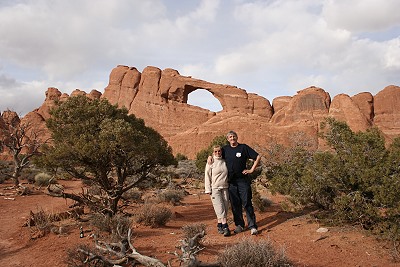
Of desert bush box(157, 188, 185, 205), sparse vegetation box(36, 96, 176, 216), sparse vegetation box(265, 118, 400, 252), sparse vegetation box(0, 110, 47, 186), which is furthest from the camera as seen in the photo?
sparse vegetation box(0, 110, 47, 186)

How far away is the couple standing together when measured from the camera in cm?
675

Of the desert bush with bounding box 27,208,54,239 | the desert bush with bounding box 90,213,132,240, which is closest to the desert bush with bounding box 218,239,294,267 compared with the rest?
the desert bush with bounding box 90,213,132,240

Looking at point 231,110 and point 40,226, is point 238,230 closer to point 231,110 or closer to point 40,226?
point 40,226

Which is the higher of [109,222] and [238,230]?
[109,222]

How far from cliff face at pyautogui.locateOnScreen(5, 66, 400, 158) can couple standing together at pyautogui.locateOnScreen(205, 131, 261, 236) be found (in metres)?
45.9

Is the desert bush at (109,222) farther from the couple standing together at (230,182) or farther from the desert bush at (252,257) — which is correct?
the desert bush at (252,257)

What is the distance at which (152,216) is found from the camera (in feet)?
27.1

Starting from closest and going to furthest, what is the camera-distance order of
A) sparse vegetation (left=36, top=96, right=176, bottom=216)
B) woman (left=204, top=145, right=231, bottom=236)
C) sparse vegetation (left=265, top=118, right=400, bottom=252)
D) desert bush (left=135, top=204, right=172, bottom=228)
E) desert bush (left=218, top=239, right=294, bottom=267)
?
desert bush (left=218, top=239, right=294, bottom=267) → sparse vegetation (left=265, top=118, right=400, bottom=252) → woman (left=204, top=145, right=231, bottom=236) → sparse vegetation (left=36, top=96, right=176, bottom=216) → desert bush (left=135, top=204, right=172, bottom=228)

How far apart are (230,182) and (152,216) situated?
2.56m

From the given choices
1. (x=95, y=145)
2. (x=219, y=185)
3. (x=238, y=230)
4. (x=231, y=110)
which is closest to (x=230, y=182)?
(x=219, y=185)

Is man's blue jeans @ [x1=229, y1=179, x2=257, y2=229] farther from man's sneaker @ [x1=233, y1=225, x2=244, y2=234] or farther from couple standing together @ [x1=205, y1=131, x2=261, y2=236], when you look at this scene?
man's sneaker @ [x1=233, y1=225, x2=244, y2=234]

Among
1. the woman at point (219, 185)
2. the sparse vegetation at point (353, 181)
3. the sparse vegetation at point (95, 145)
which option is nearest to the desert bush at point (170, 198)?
the sparse vegetation at point (95, 145)

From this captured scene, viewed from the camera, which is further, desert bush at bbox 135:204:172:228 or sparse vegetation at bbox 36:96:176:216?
desert bush at bbox 135:204:172:228

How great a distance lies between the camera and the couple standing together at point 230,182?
6.75m
